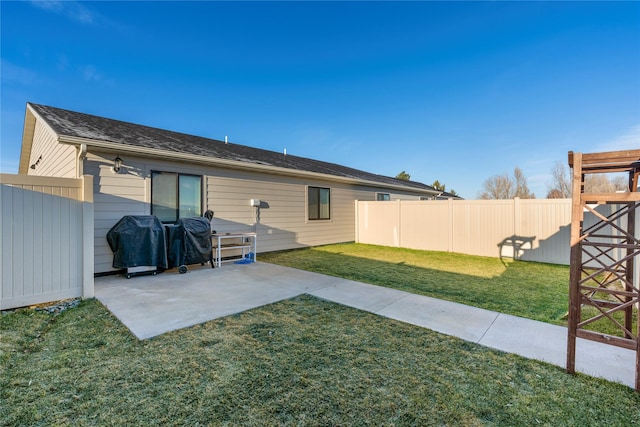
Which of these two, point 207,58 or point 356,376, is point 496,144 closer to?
point 207,58

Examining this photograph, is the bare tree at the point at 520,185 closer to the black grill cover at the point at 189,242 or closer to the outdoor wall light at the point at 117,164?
the black grill cover at the point at 189,242

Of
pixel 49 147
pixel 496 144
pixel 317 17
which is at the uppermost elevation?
pixel 317 17

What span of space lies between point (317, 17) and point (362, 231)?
26.8 ft

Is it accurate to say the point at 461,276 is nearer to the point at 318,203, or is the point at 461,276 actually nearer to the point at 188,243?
the point at 318,203

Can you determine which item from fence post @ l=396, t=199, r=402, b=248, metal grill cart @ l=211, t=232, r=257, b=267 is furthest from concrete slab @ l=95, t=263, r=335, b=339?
fence post @ l=396, t=199, r=402, b=248

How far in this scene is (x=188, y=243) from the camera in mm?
6129

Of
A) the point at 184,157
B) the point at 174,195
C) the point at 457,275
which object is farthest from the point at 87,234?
the point at 457,275

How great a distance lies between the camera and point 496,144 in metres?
16.6

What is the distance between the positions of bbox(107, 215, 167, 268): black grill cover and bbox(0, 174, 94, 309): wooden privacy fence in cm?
125

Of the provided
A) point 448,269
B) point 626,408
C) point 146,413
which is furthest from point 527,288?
point 146,413

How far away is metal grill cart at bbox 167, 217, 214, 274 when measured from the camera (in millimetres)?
5980

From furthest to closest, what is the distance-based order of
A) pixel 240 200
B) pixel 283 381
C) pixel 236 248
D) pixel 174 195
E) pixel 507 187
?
1. pixel 507 187
2. pixel 240 200
3. pixel 236 248
4. pixel 174 195
5. pixel 283 381

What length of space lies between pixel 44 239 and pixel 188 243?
2479mm

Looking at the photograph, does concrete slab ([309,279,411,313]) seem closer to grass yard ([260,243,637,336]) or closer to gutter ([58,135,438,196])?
grass yard ([260,243,637,336])
